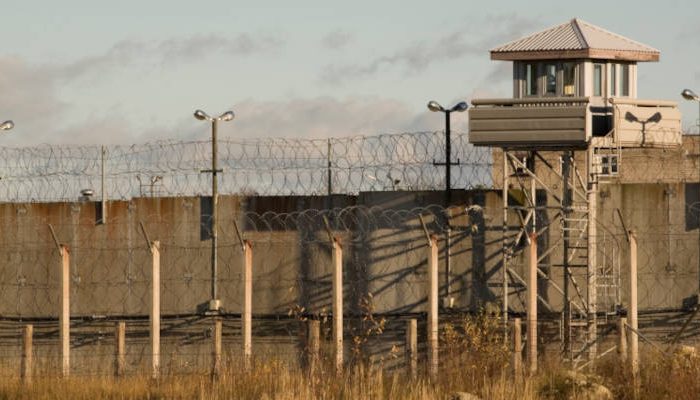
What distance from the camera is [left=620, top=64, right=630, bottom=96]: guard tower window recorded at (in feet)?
105

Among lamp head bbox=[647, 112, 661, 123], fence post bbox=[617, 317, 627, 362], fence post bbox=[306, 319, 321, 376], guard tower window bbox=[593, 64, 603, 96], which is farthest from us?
guard tower window bbox=[593, 64, 603, 96]

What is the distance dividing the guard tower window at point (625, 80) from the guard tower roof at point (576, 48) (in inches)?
9.3

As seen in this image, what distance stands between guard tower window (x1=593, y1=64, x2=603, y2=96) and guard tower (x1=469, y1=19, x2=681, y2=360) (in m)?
0.02

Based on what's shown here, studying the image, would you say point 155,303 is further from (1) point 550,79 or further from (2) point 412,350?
(1) point 550,79

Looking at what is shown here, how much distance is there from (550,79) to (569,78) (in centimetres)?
36

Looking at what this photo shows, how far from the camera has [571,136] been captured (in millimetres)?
30250

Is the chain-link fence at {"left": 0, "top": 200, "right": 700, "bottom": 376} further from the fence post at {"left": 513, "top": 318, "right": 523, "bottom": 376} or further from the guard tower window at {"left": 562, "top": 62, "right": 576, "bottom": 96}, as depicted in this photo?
the fence post at {"left": 513, "top": 318, "right": 523, "bottom": 376}

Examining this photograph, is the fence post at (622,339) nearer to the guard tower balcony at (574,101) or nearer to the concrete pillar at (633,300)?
the concrete pillar at (633,300)

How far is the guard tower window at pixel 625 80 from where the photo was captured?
31891mm

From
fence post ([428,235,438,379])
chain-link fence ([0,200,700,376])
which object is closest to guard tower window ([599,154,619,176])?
chain-link fence ([0,200,700,376])

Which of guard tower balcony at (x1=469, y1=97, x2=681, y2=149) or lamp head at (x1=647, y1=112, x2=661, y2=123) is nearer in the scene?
guard tower balcony at (x1=469, y1=97, x2=681, y2=149)

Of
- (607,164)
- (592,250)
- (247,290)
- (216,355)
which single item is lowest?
(216,355)

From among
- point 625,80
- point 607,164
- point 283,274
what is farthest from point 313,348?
point 625,80

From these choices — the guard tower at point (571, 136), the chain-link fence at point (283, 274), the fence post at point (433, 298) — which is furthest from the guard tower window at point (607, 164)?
the fence post at point (433, 298)
